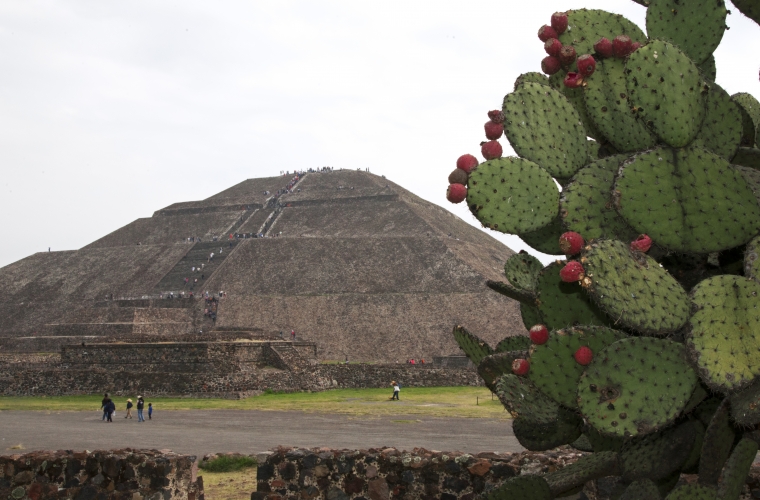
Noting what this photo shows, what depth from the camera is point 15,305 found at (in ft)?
218

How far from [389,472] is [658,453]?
3.50 meters

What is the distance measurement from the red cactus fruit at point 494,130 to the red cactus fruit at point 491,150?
0.20 meters

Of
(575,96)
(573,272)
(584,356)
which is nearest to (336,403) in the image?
(575,96)

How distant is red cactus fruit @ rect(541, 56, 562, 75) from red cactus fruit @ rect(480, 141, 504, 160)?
98cm

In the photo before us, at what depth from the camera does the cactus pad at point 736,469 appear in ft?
16.0

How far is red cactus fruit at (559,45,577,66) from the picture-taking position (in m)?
5.74

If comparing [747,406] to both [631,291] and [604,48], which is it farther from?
[604,48]

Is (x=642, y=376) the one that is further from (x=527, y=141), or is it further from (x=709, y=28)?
(x=709, y=28)

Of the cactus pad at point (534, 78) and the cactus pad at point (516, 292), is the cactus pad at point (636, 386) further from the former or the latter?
the cactus pad at point (534, 78)

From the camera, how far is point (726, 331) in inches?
178

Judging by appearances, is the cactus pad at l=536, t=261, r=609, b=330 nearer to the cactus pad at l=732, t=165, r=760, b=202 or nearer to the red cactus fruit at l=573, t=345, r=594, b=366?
the red cactus fruit at l=573, t=345, r=594, b=366

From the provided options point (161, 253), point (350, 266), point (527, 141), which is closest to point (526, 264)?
point (527, 141)

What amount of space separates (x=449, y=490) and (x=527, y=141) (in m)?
3.93

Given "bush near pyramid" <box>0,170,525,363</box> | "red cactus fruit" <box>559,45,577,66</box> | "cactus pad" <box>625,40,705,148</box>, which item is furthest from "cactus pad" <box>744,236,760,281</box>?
"bush near pyramid" <box>0,170,525,363</box>
